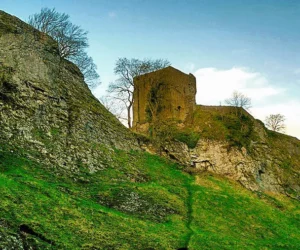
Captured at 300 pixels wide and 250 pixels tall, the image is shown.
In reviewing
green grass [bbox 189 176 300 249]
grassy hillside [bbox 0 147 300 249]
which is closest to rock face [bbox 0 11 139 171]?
grassy hillside [bbox 0 147 300 249]

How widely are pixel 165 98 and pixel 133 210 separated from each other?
2605cm

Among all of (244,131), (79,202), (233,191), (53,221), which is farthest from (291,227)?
(53,221)

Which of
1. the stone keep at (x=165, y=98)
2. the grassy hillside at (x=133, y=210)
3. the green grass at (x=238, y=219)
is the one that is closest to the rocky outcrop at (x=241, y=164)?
the green grass at (x=238, y=219)

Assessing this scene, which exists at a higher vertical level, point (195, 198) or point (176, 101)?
point (176, 101)

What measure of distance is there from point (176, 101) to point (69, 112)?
62.0 feet

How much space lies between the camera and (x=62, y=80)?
109 feet

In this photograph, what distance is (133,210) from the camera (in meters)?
23.0

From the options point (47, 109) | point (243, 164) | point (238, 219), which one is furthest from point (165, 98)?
point (238, 219)

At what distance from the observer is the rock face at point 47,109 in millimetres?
25688

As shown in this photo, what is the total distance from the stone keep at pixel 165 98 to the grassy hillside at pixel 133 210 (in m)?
10.9

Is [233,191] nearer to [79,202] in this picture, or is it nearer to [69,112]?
[69,112]

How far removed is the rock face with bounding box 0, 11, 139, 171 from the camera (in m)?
25.7

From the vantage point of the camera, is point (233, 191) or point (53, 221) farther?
point (233, 191)

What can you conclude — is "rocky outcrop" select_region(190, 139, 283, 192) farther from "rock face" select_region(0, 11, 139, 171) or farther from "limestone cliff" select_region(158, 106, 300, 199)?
"rock face" select_region(0, 11, 139, 171)
